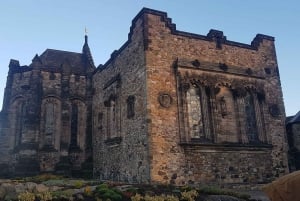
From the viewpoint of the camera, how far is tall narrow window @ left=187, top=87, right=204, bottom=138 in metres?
15.6

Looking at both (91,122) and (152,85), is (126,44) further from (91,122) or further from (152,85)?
(91,122)

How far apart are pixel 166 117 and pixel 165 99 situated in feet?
2.98

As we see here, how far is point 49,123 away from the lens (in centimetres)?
2230

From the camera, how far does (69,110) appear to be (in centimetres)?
2298

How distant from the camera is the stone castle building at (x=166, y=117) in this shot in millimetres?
14719

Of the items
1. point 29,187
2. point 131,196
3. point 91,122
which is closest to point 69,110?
point 91,122

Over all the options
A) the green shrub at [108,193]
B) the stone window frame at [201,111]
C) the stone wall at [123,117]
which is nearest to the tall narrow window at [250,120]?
the stone window frame at [201,111]

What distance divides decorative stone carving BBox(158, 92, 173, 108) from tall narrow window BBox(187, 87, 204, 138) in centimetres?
136

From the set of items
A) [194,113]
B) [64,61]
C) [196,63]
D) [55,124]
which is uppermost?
[64,61]

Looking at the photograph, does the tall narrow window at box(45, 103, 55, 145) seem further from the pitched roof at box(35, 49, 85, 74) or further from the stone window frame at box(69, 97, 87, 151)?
the pitched roof at box(35, 49, 85, 74)

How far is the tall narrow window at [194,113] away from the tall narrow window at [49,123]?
11254mm

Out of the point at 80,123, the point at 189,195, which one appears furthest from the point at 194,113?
the point at 80,123

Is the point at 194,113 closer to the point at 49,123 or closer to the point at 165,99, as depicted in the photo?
Answer: the point at 165,99

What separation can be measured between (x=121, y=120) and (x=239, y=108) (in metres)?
6.66
